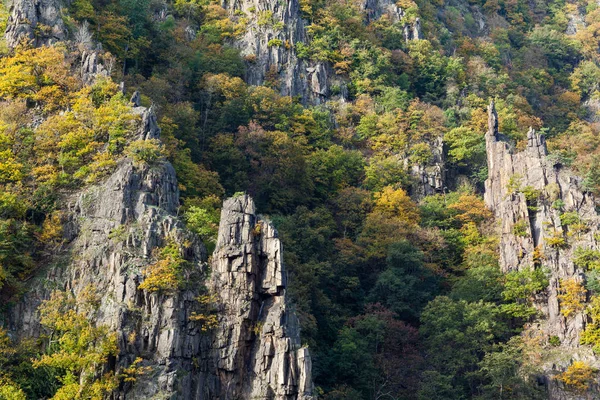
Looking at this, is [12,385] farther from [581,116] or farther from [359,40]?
[581,116]

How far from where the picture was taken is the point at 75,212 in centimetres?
4334

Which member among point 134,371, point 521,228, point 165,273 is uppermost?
point 521,228

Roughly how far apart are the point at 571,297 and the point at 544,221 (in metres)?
6.55

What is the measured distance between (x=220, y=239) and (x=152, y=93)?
69.9 ft

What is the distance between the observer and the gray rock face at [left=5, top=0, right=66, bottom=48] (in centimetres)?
5228

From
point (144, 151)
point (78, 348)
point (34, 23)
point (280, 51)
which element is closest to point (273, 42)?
point (280, 51)

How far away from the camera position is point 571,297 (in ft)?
169

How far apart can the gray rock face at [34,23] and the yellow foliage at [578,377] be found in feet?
118

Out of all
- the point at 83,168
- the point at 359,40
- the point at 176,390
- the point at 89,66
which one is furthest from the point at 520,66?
the point at 176,390

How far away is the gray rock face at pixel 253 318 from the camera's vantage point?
3897 centimetres

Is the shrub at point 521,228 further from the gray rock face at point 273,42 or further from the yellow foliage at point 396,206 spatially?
the gray rock face at point 273,42

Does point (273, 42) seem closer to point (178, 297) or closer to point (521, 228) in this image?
point (521, 228)

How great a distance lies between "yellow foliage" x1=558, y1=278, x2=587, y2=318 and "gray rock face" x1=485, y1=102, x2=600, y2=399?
0.93 feet

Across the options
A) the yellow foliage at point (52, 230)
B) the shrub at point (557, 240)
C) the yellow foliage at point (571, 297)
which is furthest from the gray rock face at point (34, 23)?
the yellow foliage at point (571, 297)
